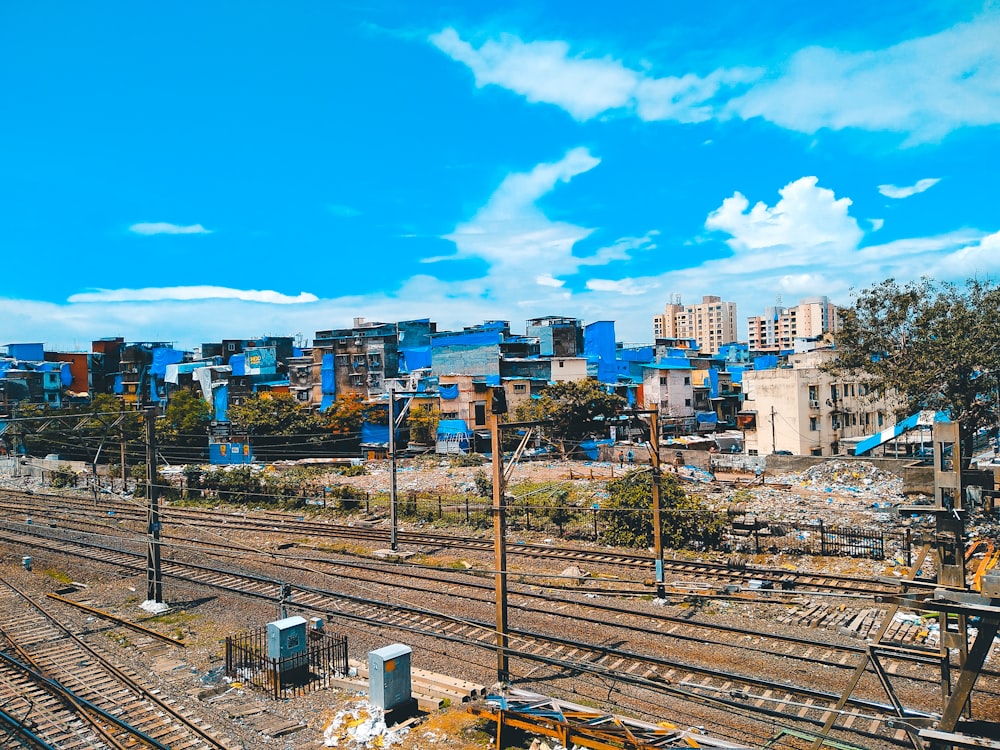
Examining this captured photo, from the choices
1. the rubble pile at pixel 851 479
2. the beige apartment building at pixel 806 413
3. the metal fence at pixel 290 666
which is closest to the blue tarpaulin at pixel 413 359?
the beige apartment building at pixel 806 413

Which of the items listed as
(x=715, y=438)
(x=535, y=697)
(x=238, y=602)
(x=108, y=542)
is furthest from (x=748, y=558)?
(x=715, y=438)

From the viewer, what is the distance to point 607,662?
13992mm

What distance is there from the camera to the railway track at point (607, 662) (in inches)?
413

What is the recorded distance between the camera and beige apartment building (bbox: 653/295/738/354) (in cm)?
17875

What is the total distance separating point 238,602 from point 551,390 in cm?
3598

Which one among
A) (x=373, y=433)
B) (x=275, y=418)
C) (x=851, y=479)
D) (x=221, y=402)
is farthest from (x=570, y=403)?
(x=221, y=402)

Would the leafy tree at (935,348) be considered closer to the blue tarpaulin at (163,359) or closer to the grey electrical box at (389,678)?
the grey electrical box at (389,678)

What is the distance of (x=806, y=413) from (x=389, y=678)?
42.8 m

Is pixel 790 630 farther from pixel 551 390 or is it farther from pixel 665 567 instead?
pixel 551 390

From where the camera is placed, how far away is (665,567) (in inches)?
828

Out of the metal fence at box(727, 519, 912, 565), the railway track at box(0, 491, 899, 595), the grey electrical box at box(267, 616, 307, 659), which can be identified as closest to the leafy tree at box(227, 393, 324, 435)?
the railway track at box(0, 491, 899, 595)

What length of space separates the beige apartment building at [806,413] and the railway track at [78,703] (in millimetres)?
43324

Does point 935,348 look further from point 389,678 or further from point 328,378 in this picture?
point 328,378

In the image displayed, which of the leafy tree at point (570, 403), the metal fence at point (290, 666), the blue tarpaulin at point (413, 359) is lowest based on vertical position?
the metal fence at point (290, 666)
